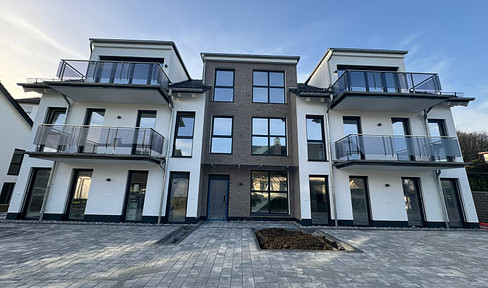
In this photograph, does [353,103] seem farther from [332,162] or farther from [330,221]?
[330,221]

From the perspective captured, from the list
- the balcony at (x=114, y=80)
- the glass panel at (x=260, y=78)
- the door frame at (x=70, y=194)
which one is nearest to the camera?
the balcony at (x=114, y=80)

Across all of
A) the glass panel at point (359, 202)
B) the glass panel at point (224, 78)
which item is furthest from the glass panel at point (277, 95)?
the glass panel at point (359, 202)

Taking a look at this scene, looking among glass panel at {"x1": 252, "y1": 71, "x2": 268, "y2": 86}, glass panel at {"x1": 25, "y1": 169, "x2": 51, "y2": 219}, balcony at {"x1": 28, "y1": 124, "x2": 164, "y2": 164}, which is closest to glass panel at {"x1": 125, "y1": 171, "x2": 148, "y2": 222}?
balcony at {"x1": 28, "y1": 124, "x2": 164, "y2": 164}

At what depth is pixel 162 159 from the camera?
8.00 meters

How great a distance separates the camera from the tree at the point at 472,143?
20.3 metres

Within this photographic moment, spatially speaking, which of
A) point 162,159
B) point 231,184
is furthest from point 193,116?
point 231,184

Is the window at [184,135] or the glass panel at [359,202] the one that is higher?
the window at [184,135]

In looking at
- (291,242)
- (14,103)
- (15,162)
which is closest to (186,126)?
(291,242)

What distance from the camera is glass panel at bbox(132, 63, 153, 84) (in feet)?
26.2

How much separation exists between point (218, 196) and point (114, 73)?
707 cm

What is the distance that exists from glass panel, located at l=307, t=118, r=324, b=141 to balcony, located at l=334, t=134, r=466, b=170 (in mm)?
960

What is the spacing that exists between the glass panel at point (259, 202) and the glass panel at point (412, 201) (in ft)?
19.8

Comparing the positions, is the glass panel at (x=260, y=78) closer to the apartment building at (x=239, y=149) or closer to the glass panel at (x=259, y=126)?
the apartment building at (x=239, y=149)

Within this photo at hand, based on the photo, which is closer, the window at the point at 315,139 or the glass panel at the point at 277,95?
the window at the point at 315,139
